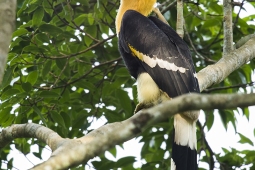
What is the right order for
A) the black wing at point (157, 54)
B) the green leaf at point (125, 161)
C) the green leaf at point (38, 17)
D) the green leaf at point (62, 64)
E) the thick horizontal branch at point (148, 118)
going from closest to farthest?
the thick horizontal branch at point (148, 118)
the black wing at point (157, 54)
the green leaf at point (38, 17)
the green leaf at point (125, 161)
the green leaf at point (62, 64)

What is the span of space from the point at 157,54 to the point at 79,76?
1.01 m

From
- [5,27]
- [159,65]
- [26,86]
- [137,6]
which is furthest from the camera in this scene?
[137,6]

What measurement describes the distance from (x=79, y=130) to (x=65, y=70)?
2.00 ft

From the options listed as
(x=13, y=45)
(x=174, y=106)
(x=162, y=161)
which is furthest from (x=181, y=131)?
(x=174, y=106)

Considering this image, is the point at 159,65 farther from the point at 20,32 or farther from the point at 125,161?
the point at 20,32

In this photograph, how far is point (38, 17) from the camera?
13.5ft

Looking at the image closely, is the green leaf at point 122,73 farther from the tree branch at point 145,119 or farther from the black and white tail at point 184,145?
the tree branch at point 145,119

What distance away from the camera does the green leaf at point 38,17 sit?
4094mm

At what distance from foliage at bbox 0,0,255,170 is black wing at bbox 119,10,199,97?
1.23 feet

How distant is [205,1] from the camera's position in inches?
207

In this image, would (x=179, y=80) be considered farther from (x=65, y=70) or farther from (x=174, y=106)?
(x=174, y=106)

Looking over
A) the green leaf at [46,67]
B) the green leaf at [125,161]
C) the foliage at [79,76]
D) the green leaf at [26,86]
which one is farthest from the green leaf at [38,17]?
the green leaf at [125,161]

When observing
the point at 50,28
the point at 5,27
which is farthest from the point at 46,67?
the point at 5,27

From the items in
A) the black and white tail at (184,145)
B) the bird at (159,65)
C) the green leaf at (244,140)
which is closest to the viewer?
the black and white tail at (184,145)
